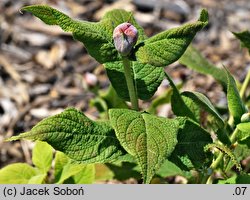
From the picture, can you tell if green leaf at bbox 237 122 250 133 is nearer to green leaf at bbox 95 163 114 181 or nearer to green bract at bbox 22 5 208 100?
green bract at bbox 22 5 208 100

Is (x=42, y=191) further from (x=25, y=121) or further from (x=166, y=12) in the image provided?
(x=166, y=12)

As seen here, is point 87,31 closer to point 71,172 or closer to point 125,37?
point 125,37

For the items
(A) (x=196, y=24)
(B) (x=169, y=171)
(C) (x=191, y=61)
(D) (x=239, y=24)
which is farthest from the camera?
(D) (x=239, y=24)

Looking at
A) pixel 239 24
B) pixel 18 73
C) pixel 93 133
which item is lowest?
pixel 93 133

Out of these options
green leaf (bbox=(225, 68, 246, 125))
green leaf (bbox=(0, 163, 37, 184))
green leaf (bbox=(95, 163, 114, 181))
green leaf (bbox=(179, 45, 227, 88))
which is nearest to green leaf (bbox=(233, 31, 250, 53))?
green leaf (bbox=(179, 45, 227, 88))

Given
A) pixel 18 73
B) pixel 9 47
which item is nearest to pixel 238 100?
pixel 18 73

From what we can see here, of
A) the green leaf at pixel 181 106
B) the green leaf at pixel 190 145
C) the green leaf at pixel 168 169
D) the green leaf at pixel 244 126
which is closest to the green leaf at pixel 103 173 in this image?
the green leaf at pixel 168 169
